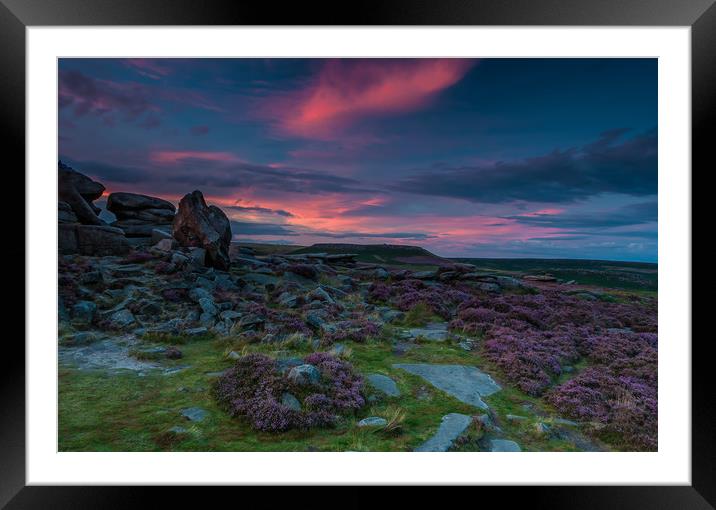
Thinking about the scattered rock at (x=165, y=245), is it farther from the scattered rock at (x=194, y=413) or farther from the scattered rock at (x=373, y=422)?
the scattered rock at (x=373, y=422)

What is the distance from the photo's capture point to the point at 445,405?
17.7 feet

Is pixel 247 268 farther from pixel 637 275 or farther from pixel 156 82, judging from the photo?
pixel 637 275

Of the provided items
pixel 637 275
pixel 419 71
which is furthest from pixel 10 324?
pixel 637 275

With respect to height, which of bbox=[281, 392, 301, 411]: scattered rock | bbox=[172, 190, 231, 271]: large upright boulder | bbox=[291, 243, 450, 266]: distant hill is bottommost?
bbox=[281, 392, 301, 411]: scattered rock

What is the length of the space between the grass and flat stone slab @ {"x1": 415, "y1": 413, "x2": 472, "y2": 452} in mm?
101

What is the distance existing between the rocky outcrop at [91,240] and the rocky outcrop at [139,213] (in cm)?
184

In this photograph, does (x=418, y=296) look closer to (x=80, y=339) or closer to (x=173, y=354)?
(x=173, y=354)

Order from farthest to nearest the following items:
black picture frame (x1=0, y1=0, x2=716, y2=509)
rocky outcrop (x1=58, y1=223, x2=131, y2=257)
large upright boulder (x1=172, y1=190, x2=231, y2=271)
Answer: large upright boulder (x1=172, y1=190, x2=231, y2=271), rocky outcrop (x1=58, y1=223, x2=131, y2=257), black picture frame (x1=0, y1=0, x2=716, y2=509)

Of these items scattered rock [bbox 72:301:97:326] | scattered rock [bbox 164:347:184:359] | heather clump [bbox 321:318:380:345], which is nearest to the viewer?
scattered rock [bbox 164:347:184:359]

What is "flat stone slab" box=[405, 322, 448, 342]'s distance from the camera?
8523mm

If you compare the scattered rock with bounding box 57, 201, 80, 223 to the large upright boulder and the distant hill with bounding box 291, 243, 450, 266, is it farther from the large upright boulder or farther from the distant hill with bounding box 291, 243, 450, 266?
the distant hill with bounding box 291, 243, 450, 266

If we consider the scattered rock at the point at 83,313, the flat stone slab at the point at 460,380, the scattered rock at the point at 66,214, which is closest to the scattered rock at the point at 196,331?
the scattered rock at the point at 83,313

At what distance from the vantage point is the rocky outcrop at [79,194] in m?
14.6

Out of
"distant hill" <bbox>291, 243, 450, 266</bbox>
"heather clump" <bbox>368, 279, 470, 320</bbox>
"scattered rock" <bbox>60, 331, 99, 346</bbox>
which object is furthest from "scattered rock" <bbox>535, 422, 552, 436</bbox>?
"distant hill" <bbox>291, 243, 450, 266</bbox>
